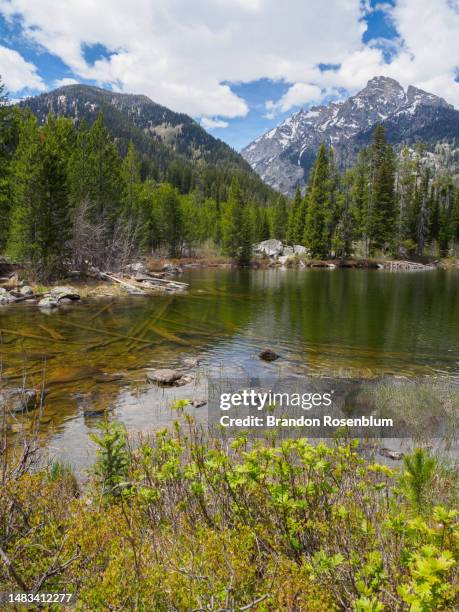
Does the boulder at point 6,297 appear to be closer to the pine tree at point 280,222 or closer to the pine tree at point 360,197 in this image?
the pine tree at point 360,197

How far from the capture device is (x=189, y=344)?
19406 mm

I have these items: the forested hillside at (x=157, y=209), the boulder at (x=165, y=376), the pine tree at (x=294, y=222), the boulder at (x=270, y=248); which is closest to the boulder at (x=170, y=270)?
the forested hillside at (x=157, y=209)

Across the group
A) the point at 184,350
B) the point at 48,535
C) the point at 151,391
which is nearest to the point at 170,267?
the point at 184,350

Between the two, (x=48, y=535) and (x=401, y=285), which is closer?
(x=48, y=535)

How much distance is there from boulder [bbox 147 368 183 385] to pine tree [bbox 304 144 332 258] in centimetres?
7341

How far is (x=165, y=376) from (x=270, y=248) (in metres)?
78.4

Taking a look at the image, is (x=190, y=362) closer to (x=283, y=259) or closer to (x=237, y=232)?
(x=237, y=232)

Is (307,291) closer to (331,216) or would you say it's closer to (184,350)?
(184,350)

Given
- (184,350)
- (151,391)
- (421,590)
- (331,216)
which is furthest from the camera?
(331,216)

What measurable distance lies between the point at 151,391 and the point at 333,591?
1070 cm

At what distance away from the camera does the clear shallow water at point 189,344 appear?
40.5 feet

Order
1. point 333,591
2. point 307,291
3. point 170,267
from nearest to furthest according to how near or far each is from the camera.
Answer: point 333,591
point 307,291
point 170,267

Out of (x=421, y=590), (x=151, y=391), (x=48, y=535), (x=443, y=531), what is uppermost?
(x=421, y=590)

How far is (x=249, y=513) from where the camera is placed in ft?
→ 12.1
